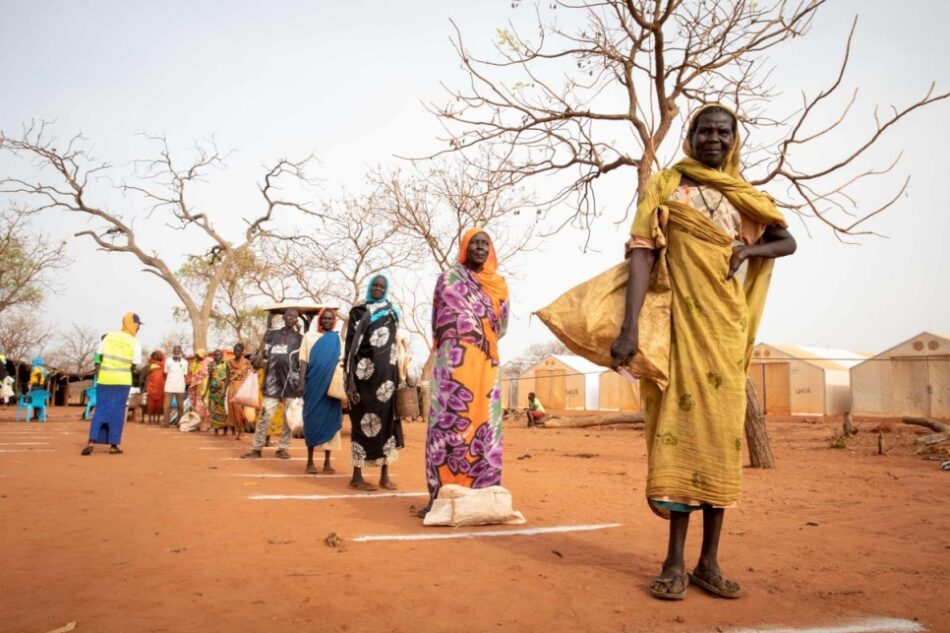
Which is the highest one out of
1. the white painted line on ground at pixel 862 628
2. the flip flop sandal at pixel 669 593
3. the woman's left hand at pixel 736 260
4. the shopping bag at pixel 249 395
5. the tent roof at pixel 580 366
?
the tent roof at pixel 580 366

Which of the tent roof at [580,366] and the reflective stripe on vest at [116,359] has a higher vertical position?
the tent roof at [580,366]

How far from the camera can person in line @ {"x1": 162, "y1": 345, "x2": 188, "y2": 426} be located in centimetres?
1733

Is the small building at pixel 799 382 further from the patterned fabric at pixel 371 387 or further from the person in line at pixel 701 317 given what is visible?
the person in line at pixel 701 317

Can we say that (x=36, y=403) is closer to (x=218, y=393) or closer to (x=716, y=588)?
(x=218, y=393)

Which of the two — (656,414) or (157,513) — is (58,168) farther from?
(656,414)

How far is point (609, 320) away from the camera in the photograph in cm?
319

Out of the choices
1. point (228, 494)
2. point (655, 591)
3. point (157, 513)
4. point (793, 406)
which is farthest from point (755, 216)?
point (793, 406)

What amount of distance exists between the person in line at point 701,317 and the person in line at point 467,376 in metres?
1.96

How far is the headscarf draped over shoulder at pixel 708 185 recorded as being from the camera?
320 cm

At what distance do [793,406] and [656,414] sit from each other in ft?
85.5

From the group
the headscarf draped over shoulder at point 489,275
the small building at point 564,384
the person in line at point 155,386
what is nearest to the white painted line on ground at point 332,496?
the headscarf draped over shoulder at point 489,275

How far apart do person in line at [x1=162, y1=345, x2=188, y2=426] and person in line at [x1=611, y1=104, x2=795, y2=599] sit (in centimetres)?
1606

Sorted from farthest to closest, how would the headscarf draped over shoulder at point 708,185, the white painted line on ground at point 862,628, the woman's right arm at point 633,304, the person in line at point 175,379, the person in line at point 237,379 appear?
the person in line at point 175,379 < the person in line at point 237,379 < the headscarf draped over shoulder at point 708,185 < the woman's right arm at point 633,304 < the white painted line on ground at point 862,628

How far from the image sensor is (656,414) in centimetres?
319
